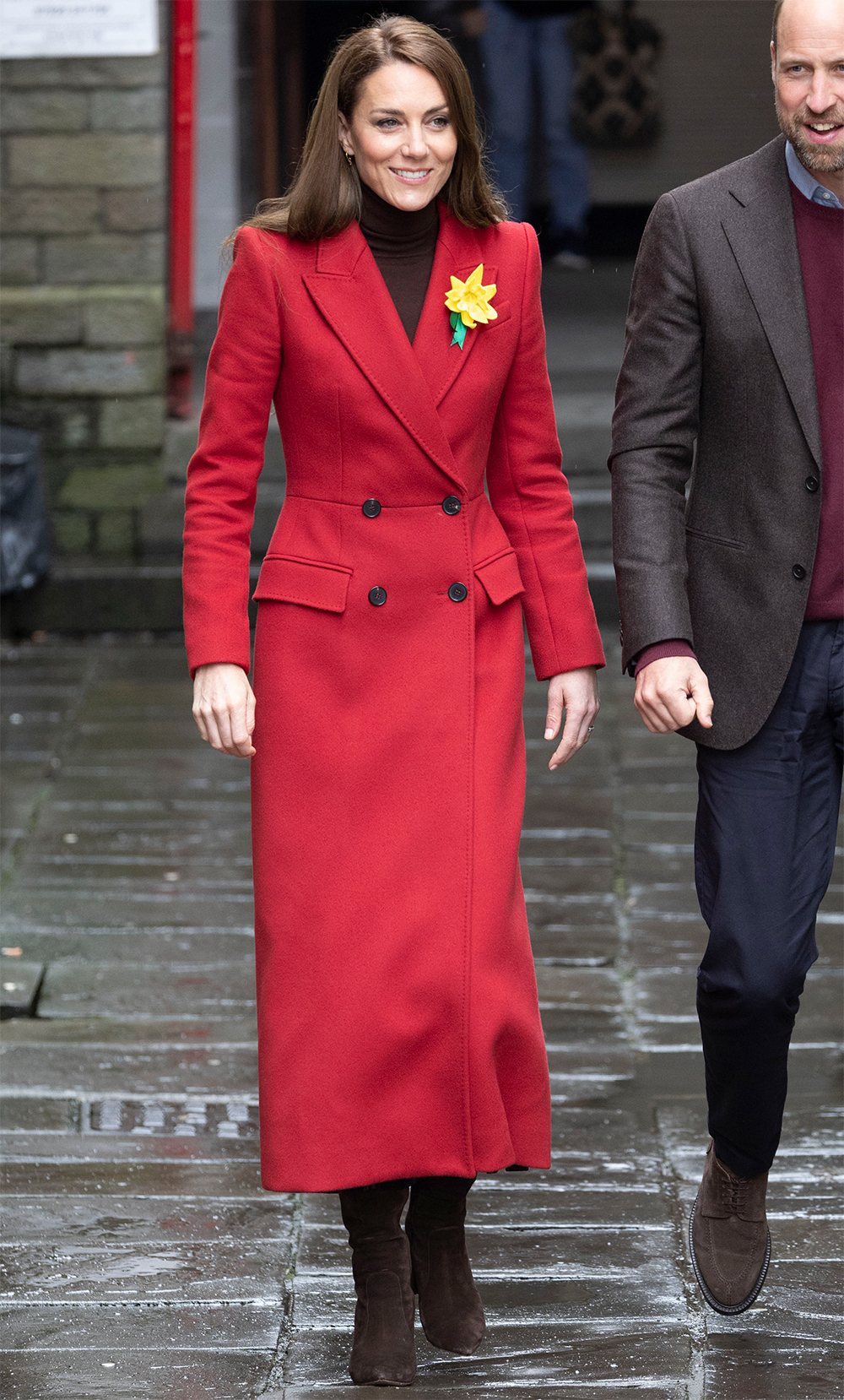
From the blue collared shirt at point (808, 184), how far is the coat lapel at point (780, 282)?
0.08 feet

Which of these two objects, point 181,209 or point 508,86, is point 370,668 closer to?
point 181,209

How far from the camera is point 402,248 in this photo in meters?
3.01

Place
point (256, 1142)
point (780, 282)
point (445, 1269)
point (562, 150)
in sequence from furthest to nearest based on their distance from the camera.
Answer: point (562, 150)
point (256, 1142)
point (445, 1269)
point (780, 282)

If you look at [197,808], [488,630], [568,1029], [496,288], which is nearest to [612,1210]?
[568,1029]

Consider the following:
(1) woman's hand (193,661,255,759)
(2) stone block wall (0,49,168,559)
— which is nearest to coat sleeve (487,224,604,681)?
(1) woman's hand (193,661,255,759)

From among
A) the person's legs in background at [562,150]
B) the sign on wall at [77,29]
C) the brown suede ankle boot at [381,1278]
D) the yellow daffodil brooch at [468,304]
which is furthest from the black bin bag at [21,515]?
the brown suede ankle boot at [381,1278]

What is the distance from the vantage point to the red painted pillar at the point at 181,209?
8398 mm

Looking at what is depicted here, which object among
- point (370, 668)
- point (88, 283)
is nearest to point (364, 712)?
point (370, 668)

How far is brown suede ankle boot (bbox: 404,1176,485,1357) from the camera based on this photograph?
10.1ft

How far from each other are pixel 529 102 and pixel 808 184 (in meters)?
6.35

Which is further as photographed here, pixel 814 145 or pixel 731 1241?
pixel 731 1241

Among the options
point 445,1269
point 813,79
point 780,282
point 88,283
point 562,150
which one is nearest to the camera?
point 813,79

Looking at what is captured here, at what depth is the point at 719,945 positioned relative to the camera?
120 inches

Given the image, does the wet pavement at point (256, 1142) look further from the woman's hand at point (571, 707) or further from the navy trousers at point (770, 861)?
the woman's hand at point (571, 707)
